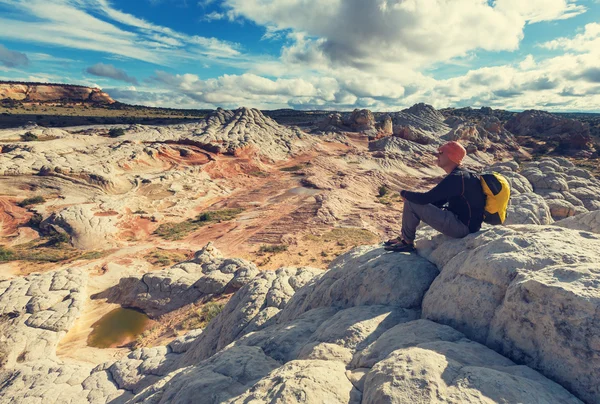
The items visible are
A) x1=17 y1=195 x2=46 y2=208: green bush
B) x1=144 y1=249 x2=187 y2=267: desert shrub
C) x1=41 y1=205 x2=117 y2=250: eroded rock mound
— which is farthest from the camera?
x1=17 y1=195 x2=46 y2=208: green bush

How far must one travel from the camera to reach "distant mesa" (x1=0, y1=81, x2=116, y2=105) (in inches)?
4154

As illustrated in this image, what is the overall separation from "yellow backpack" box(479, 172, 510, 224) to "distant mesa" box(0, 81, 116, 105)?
457ft

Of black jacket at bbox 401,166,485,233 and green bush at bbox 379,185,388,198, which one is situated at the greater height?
black jacket at bbox 401,166,485,233

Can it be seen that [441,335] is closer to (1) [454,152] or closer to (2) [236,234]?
(1) [454,152]

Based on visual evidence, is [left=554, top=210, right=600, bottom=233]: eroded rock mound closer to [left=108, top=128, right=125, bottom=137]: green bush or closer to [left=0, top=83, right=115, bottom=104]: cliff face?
[left=108, top=128, right=125, bottom=137]: green bush

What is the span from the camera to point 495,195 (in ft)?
17.4

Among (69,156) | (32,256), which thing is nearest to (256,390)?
(32,256)

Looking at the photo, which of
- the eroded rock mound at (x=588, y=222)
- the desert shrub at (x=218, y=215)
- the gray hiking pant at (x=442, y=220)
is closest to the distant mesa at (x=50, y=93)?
the desert shrub at (x=218, y=215)

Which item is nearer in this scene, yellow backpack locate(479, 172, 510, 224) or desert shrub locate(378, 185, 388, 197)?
yellow backpack locate(479, 172, 510, 224)

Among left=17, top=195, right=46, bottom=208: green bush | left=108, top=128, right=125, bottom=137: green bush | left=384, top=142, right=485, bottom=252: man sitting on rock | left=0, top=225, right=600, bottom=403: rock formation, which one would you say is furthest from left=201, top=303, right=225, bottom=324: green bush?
left=108, top=128, right=125, bottom=137: green bush

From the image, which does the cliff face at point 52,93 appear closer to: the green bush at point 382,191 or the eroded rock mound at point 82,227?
the eroded rock mound at point 82,227

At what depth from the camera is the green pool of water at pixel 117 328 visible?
41.5 ft

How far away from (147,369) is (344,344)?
735cm

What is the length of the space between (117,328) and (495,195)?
49.1 ft
